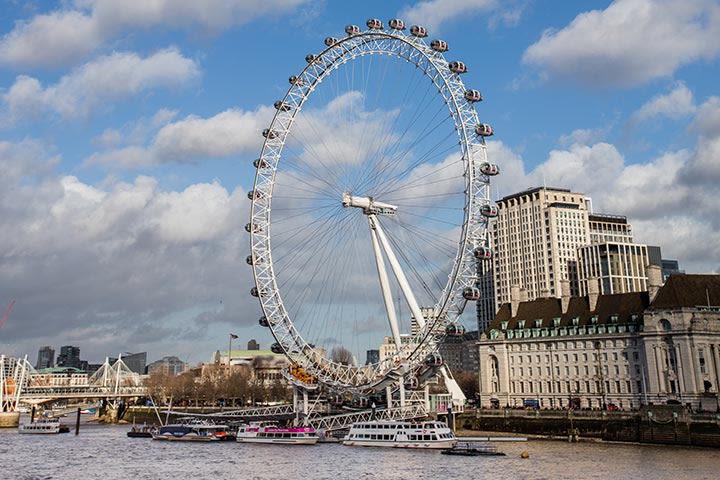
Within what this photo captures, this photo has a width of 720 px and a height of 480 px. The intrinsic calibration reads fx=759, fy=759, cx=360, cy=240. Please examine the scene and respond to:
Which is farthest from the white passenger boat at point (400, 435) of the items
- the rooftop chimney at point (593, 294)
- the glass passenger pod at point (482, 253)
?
the rooftop chimney at point (593, 294)

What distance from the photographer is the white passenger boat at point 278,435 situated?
85.0 m

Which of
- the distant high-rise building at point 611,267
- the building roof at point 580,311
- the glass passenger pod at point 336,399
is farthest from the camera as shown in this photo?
the distant high-rise building at point 611,267

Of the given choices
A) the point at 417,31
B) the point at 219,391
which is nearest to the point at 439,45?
the point at 417,31

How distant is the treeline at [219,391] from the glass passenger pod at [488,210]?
4281 inches

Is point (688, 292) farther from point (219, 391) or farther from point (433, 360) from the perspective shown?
point (219, 391)

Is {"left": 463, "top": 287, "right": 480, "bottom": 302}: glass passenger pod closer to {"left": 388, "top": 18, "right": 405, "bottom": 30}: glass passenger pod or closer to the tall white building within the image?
{"left": 388, "top": 18, "right": 405, "bottom": 30}: glass passenger pod

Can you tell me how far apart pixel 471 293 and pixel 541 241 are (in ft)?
398

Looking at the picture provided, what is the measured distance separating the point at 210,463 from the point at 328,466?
11698 millimetres

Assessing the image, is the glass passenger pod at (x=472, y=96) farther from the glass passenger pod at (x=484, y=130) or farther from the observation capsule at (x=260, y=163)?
the observation capsule at (x=260, y=163)

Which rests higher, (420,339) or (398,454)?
(420,339)

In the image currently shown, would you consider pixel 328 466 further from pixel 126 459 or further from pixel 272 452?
pixel 126 459

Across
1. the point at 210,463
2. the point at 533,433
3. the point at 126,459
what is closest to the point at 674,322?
the point at 533,433

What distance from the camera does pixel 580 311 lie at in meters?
103

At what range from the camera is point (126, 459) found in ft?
237
